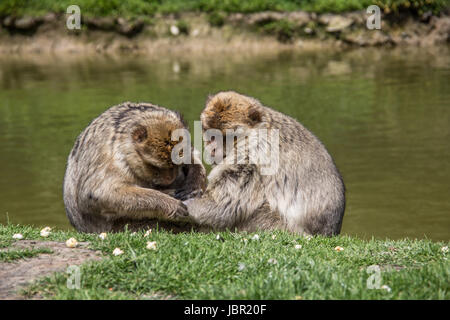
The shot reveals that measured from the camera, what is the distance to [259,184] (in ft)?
19.8

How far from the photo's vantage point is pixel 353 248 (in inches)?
216

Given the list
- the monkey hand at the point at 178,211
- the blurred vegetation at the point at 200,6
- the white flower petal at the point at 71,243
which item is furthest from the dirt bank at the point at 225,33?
the white flower petal at the point at 71,243

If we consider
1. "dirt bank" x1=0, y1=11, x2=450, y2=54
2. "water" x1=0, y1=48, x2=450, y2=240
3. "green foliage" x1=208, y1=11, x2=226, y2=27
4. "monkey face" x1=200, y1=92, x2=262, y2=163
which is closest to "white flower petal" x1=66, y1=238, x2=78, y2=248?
"monkey face" x1=200, y1=92, x2=262, y2=163

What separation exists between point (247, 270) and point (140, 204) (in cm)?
141

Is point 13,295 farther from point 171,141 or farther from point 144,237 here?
point 171,141

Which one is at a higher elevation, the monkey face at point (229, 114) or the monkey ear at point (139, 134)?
the monkey face at point (229, 114)

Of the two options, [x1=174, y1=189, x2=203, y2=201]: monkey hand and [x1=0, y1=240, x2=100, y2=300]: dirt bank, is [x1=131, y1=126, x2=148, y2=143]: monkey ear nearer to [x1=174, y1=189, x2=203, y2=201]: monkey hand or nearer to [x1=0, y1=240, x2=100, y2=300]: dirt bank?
[x1=174, y1=189, x2=203, y2=201]: monkey hand

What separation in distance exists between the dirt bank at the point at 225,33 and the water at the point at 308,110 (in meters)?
0.88

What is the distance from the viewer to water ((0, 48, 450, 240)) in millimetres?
10625

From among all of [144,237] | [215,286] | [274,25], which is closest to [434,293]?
[215,286]

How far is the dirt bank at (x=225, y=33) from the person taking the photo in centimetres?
2366

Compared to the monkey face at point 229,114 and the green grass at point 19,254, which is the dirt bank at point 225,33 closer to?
the monkey face at point 229,114

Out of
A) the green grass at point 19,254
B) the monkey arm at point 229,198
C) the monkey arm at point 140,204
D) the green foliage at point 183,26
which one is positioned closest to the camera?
the green grass at point 19,254

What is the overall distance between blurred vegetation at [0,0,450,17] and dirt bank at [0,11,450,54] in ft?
1.00
